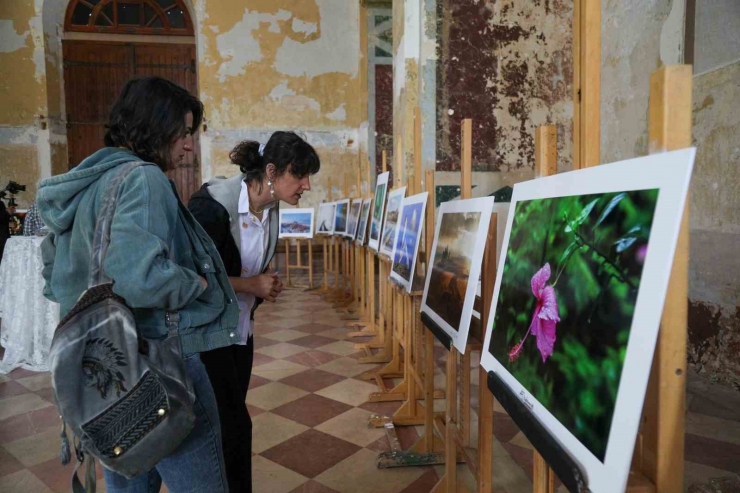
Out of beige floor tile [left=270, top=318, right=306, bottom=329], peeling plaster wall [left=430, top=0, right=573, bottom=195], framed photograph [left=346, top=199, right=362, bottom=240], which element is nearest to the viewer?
peeling plaster wall [left=430, top=0, right=573, bottom=195]

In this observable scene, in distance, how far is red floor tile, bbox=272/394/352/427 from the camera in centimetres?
301

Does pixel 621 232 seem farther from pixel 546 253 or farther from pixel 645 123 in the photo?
pixel 645 123

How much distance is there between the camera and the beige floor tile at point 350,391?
10.9ft

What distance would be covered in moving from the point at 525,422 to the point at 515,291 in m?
0.30

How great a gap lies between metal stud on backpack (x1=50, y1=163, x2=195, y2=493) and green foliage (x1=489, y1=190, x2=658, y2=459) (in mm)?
793

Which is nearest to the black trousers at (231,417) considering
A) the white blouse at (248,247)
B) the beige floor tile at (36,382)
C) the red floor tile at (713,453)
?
the white blouse at (248,247)

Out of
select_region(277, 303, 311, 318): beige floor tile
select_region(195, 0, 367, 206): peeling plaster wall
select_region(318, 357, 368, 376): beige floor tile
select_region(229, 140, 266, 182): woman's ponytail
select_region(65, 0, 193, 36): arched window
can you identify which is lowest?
select_region(318, 357, 368, 376): beige floor tile

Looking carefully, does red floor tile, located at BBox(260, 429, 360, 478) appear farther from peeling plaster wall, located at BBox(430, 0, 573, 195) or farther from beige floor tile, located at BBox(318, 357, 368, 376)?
peeling plaster wall, located at BBox(430, 0, 573, 195)

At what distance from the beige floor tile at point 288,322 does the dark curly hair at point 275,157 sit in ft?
11.6

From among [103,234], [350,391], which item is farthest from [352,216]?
[103,234]

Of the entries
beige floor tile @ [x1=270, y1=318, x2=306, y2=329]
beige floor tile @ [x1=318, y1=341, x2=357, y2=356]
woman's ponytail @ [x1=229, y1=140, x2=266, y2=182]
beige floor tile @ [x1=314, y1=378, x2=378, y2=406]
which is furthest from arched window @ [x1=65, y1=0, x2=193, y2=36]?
woman's ponytail @ [x1=229, y1=140, x2=266, y2=182]

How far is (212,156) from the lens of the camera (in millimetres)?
9141

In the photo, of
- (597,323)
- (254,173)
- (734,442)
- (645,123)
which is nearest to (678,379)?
(597,323)

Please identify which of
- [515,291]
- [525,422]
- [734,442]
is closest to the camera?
[525,422]
